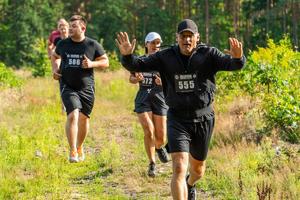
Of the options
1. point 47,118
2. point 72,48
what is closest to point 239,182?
point 72,48

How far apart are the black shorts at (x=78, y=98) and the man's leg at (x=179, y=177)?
3.22 metres

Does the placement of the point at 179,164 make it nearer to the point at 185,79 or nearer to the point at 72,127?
the point at 185,79

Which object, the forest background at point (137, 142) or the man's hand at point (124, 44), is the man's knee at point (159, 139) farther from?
the man's hand at point (124, 44)

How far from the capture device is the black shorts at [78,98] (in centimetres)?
838

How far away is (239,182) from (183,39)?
76.1 inches

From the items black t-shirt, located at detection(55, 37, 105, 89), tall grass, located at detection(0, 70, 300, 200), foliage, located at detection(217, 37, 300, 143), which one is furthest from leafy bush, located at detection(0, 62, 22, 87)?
black t-shirt, located at detection(55, 37, 105, 89)

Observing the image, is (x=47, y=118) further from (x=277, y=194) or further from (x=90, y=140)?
(x=277, y=194)

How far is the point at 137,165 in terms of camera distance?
873cm

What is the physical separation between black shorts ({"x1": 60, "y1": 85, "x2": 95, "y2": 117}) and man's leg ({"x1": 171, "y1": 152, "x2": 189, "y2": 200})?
127 inches

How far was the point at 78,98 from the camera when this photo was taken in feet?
27.9

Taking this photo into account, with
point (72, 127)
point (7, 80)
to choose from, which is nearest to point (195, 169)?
point (72, 127)

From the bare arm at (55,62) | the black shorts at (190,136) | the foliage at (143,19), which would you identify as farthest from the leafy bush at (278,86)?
the foliage at (143,19)

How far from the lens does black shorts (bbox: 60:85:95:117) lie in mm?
8375

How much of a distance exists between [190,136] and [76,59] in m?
3.20
